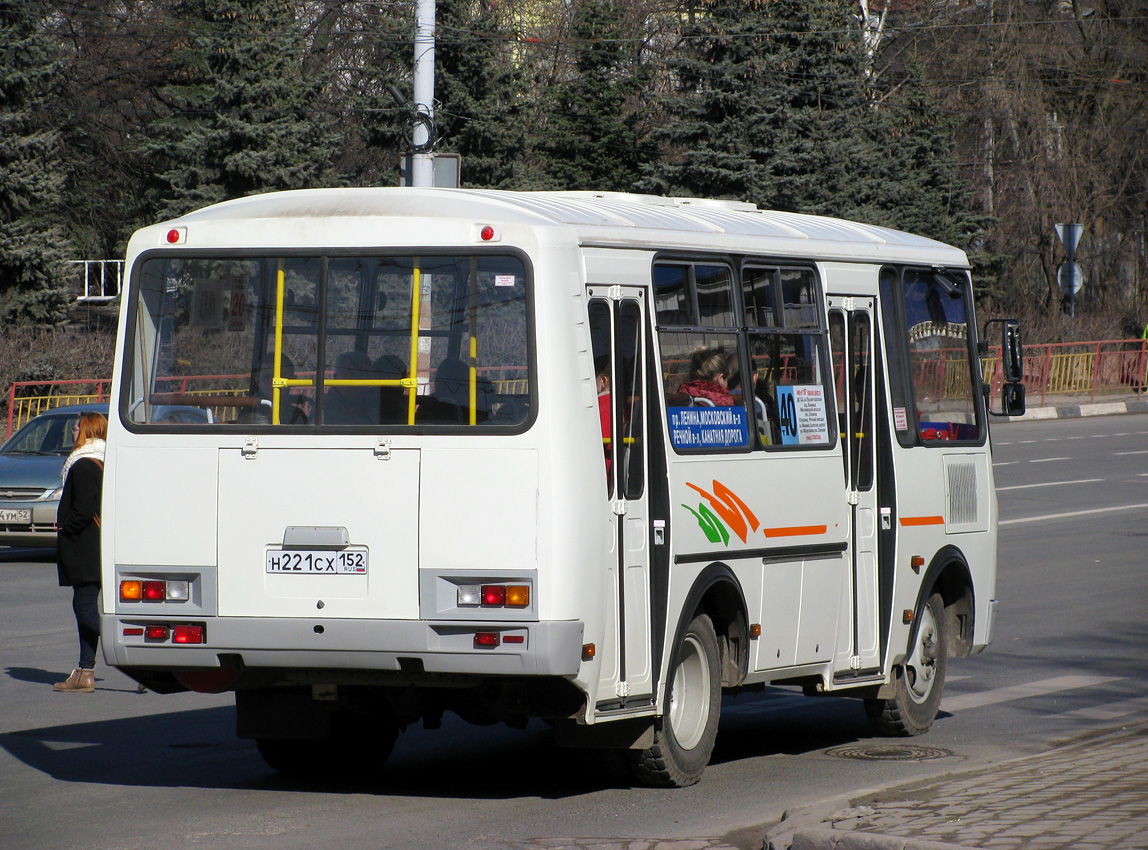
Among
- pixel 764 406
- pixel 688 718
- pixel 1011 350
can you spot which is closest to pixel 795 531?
pixel 764 406

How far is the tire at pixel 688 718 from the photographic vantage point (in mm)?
7453

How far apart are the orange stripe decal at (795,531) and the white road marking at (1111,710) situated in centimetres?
224

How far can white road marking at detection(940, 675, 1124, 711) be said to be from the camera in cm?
1023

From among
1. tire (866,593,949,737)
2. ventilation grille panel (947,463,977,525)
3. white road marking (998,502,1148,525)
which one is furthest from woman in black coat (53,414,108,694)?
white road marking (998,502,1148,525)

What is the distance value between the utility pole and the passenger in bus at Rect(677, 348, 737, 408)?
33.4ft

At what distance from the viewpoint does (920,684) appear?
9.43 m

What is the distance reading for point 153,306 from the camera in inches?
293

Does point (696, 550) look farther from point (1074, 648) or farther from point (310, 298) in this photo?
point (1074, 648)

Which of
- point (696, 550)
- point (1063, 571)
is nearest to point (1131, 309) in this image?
point (1063, 571)

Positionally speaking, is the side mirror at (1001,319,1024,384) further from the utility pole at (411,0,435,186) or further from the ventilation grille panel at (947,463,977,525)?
the utility pole at (411,0,435,186)

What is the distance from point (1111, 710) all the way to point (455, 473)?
16.1 ft

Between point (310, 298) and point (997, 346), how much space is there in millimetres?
31355

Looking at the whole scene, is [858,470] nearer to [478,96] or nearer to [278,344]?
[278,344]

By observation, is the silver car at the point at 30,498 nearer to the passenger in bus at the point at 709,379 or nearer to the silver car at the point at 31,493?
the silver car at the point at 31,493
